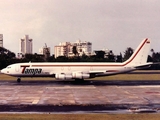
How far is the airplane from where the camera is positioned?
4950 centimetres

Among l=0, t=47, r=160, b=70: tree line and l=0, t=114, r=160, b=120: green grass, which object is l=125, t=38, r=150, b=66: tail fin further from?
l=0, t=47, r=160, b=70: tree line

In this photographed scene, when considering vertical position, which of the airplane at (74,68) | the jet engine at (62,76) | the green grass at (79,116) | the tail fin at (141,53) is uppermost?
the tail fin at (141,53)

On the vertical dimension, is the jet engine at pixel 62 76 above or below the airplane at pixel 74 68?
below

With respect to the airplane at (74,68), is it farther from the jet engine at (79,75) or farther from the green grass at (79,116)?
the green grass at (79,116)

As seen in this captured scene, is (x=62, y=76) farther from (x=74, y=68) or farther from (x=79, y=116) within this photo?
(x=79, y=116)

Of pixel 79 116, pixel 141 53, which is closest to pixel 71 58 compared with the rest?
pixel 141 53

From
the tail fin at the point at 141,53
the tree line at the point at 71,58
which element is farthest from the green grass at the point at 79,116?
the tree line at the point at 71,58

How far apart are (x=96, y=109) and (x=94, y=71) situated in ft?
89.0

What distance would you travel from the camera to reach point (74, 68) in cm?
5097

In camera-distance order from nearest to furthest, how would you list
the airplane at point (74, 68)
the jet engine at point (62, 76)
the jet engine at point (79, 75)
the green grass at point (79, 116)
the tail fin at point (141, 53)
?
the green grass at point (79, 116) < the jet engine at point (62, 76) < the jet engine at point (79, 75) < the airplane at point (74, 68) < the tail fin at point (141, 53)

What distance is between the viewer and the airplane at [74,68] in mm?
49500

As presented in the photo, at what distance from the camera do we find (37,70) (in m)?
49.5

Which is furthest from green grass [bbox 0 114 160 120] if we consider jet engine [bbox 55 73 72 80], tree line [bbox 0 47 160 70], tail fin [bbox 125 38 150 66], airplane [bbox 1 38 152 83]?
tree line [bbox 0 47 160 70]

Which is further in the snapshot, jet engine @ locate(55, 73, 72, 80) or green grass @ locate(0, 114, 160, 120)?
jet engine @ locate(55, 73, 72, 80)
